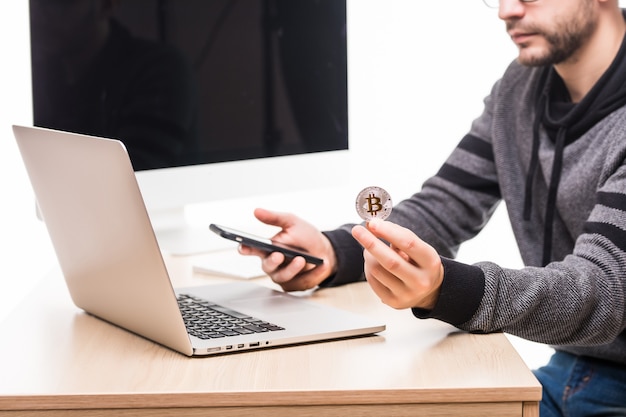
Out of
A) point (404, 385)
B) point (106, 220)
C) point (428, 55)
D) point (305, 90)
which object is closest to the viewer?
point (404, 385)

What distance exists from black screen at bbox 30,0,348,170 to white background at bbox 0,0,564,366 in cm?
67

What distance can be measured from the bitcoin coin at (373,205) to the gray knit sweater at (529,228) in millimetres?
96

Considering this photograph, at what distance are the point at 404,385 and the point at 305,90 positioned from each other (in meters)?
0.95

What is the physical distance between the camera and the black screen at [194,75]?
1.53 metres

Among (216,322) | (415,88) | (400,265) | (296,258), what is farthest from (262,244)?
(415,88)

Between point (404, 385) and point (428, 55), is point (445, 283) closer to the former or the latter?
point (404, 385)

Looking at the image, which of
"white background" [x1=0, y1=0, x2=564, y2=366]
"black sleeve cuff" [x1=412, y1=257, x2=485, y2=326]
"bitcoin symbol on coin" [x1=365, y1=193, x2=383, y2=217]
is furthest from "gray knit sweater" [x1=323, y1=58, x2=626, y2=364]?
"white background" [x1=0, y1=0, x2=564, y2=366]

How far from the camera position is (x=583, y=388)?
1.38 meters

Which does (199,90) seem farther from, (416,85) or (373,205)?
(416,85)

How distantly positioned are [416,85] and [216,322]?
151 centimetres

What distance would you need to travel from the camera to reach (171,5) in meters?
1.62

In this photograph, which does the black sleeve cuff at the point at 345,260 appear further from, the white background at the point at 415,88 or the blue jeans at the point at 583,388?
the white background at the point at 415,88

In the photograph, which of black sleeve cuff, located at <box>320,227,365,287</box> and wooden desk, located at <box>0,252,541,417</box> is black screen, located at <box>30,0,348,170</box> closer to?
black sleeve cuff, located at <box>320,227,365,287</box>

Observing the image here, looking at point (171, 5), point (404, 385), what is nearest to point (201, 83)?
point (171, 5)
